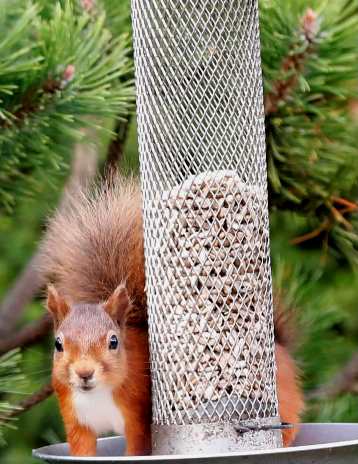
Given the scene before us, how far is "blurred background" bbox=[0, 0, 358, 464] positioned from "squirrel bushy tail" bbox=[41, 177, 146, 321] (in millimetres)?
136

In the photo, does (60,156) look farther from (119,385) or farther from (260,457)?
(260,457)

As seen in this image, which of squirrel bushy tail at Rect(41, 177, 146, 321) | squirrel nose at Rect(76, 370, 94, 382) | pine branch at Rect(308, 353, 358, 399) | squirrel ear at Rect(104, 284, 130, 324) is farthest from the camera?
pine branch at Rect(308, 353, 358, 399)

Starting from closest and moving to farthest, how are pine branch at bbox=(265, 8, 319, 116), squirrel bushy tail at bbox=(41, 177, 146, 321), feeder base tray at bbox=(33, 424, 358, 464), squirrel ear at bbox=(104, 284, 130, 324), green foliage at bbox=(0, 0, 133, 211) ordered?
feeder base tray at bbox=(33, 424, 358, 464)
squirrel ear at bbox=(104, 284, 130, 324)
squirrel bushy tail at bbox=(41, 177, 146, 321)
green foliage at bbox=(0, 0, 133, 211)
pine branch at bbox=(265, 8, 319, 116)

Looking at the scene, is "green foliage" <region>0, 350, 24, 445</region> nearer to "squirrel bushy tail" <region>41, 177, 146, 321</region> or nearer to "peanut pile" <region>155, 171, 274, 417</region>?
"squirrel bushy tail" <region>41, 177, 146, 321</region>

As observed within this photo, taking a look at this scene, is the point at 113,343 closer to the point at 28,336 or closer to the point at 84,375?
the point at 84,375

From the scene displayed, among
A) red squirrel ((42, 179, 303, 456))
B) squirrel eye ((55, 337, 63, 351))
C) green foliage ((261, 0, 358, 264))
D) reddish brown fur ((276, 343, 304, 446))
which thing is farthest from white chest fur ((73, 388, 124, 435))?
green foliage ((261, 0, 358, 264))

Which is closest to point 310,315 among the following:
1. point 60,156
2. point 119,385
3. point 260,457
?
point 60,156

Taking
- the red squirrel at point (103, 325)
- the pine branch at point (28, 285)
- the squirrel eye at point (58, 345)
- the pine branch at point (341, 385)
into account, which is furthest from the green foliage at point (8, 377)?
the pine branch at point (341, 385)

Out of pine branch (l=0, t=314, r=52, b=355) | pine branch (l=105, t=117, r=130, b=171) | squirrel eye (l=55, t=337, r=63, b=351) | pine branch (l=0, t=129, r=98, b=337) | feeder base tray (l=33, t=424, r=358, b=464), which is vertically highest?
pine branch (l=105, t=117, r=130, b=171)

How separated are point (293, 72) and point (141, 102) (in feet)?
Result: 1.97

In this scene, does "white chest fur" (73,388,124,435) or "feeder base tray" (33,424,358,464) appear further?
"white chest fur" (73,388,124,435)

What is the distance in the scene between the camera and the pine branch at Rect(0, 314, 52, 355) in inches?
119

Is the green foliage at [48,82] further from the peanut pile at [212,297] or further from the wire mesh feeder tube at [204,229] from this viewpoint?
the peanut pile at [212,297]

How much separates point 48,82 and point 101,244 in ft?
1.13
